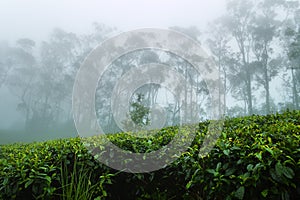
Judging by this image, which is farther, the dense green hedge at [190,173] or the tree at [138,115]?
the tree at [138,115]

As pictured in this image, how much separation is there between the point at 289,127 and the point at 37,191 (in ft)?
7.71

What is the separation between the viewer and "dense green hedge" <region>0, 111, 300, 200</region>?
1716mm

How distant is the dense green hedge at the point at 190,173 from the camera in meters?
1.72

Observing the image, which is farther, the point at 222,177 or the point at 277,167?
the point at 222,177

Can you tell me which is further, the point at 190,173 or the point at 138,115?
the point at 138,115

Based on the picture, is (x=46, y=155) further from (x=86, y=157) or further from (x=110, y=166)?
(x=110, y=166)

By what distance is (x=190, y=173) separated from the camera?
233cm

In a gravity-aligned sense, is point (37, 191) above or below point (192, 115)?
below

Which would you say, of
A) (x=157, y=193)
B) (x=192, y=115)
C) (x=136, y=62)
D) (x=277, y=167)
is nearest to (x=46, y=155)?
(x=157, y=193)

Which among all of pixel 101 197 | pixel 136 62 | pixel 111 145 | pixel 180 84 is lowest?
pixel 101 197

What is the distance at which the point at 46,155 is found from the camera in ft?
10.0

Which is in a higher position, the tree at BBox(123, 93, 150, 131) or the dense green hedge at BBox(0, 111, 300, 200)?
the tree at BBox(123, 93, 150, 131)

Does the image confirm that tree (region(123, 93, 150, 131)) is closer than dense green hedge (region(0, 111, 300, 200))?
No

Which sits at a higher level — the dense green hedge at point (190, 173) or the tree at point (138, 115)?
the tree at point (138, 115)
